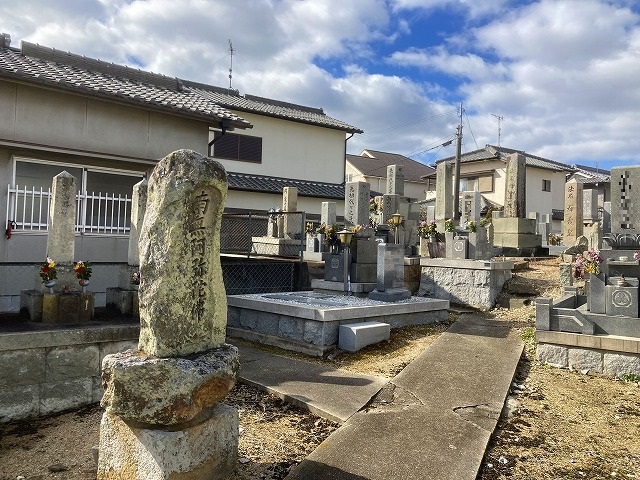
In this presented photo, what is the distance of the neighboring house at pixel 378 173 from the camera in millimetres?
34219

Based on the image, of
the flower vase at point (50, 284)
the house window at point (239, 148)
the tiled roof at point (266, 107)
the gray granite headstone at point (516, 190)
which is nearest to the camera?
the flower vase at point (50, 284)

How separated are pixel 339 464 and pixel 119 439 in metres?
1.45

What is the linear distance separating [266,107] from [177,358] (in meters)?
20.0

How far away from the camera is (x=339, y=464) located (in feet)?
10.2

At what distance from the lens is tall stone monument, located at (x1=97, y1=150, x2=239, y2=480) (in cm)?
254

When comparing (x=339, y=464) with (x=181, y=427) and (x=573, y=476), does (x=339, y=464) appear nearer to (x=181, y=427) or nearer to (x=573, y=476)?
(x=181, y=427)

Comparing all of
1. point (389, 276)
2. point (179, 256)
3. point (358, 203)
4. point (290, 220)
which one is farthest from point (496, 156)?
point (179, 256)

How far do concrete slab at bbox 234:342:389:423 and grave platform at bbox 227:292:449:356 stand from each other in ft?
2.27

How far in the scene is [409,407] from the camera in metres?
4.30

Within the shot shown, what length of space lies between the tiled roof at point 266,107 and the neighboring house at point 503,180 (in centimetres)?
1168

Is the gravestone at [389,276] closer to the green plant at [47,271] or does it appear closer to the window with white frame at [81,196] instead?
the window with white frame at [81,196]

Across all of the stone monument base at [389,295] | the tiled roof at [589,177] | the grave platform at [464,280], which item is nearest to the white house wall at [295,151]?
the grave platform at [464,280]

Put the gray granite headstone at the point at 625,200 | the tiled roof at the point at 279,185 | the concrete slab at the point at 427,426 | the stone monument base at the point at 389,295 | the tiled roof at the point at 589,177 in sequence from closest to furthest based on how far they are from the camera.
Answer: the concrete slab at the point at 427,426 → the gray granite headstone at the point at 625,200 → the stone monument base at the point at 389,295 → the tiled roof at the point at 279,185 → the tiled roof at the point at 589,177

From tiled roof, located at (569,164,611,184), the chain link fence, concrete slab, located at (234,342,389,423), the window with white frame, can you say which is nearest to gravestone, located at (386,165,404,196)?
the chain link fence
